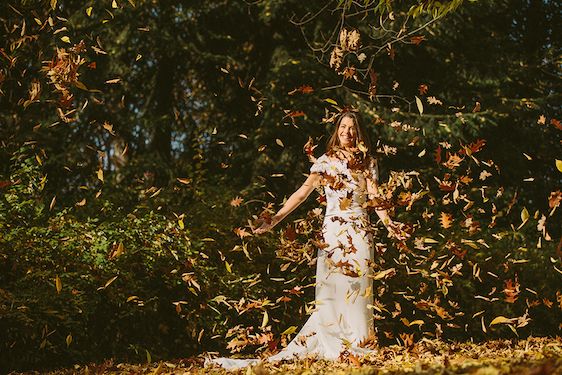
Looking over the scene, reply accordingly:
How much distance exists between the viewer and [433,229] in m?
9.59

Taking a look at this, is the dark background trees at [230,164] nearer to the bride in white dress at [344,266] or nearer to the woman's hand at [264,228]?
the bride in white dress at [344,266]

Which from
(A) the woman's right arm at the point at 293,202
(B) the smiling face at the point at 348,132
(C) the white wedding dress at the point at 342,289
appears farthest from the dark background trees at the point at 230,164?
(B) the smiling face at the point at 348,132

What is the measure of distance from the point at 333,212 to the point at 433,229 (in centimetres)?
420

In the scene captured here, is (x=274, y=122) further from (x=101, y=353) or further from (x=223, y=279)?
(x=101, y=353)

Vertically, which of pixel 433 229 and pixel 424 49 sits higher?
pixel 424 49

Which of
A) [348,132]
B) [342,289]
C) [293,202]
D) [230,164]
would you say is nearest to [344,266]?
[342,289]

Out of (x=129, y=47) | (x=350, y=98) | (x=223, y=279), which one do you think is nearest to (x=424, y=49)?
(x=350, y=98)

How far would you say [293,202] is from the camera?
18.9ft

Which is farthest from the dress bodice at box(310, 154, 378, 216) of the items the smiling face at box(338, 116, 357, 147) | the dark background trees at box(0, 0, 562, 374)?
the dark background trees at box(0, 0, 562, 374)

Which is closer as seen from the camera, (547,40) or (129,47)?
(129,47)

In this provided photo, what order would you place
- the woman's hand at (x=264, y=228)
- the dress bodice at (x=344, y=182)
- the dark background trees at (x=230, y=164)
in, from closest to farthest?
the woman's hand at (x=264, y=228) < the dress bodice at (x=344, y=182) < the dark background trees at (x=230, y=164)

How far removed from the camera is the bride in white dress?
5.53m

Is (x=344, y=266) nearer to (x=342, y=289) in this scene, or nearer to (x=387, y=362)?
(x=342, y=289)

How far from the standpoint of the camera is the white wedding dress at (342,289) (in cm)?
554
